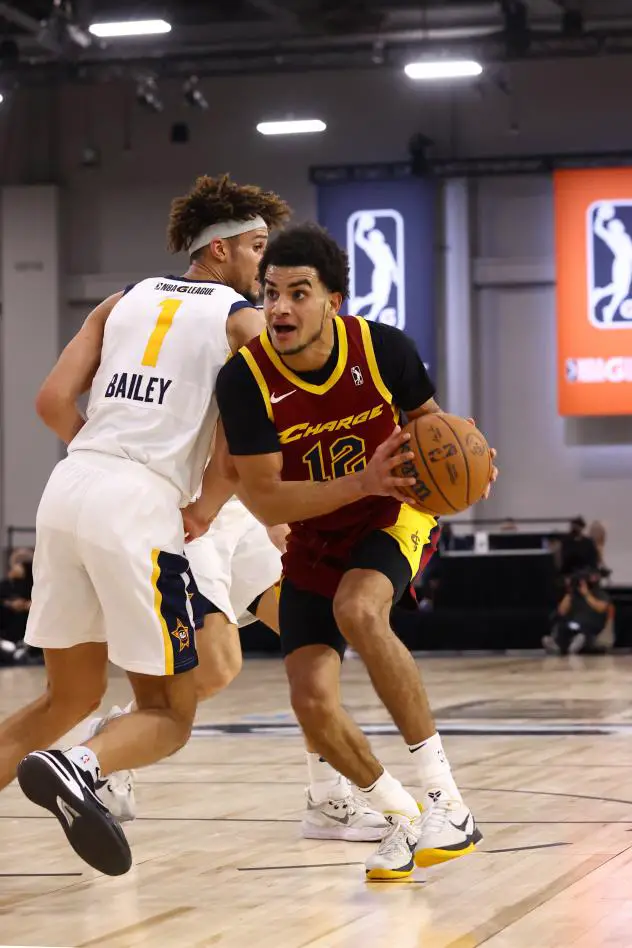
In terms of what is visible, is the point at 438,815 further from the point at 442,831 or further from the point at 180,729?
the point at 180,729

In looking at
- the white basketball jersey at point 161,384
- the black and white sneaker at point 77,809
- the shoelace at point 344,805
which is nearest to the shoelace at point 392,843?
the shoelace at point 344,805

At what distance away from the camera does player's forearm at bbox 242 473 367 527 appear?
3.76 m

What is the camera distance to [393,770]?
619cm

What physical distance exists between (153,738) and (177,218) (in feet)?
5.09

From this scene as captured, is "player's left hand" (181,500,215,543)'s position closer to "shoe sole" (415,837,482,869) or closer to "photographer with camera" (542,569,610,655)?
"shoe sole" (415,837,482,869)

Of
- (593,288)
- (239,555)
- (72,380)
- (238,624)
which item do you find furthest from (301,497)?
(593,288)

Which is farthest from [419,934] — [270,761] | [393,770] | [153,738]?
[270,761]

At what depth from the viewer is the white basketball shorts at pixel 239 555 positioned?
17.0ft

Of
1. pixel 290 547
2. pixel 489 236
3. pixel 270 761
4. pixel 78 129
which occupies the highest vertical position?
pixel 78 129

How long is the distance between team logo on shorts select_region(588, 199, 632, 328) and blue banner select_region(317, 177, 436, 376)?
1981mm

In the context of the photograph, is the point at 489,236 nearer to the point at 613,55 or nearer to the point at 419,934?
the point at 613,55

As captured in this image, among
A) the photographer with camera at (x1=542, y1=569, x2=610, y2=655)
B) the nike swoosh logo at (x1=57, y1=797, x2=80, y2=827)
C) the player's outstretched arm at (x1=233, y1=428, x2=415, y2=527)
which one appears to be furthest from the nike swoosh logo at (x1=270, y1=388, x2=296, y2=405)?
the photographer with camera at (x1=542, y1=569, x2=610, y2=655)

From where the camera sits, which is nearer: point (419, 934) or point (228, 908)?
point (419, 934)

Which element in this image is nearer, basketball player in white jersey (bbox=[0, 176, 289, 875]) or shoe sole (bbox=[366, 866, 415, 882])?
basketball player in white jersey (bbox=[0, 176, 289, 875])
